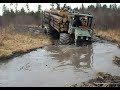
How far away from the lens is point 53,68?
11203 mm

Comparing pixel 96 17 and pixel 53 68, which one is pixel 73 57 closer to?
pixel 53 68

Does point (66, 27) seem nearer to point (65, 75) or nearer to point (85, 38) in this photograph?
point (85, 38)

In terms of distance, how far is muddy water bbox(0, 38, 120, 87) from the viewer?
8954mm

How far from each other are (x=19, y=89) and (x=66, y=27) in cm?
1838

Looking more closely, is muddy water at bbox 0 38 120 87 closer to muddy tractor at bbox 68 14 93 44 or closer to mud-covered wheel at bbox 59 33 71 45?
muddy tractor at bbox 68 14 93 44

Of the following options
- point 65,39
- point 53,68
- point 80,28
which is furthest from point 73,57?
point 65,39

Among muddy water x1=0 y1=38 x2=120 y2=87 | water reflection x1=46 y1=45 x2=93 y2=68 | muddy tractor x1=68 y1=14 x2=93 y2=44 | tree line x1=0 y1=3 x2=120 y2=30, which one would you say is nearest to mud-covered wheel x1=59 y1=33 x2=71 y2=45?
muddy tractor x1=68 y1=14 x2=93 y2=44

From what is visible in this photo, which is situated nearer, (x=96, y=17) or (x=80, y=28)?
(x=80, y=28)

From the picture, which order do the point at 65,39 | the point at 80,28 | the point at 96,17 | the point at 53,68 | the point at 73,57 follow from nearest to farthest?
the point at 53,68 → the point at 73,57 → the point at 80,28 → the point at 65,39 → the point at 96,17

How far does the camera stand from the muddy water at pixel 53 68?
8954mm

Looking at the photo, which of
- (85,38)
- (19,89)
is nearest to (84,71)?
(85,38)

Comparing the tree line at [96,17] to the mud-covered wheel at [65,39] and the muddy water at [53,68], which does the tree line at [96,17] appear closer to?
the mud-covered wheel at [65,39]

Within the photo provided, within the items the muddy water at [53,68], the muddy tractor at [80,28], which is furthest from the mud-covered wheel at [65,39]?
the muddy water at [53,68]

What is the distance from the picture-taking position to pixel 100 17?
35000 mm
